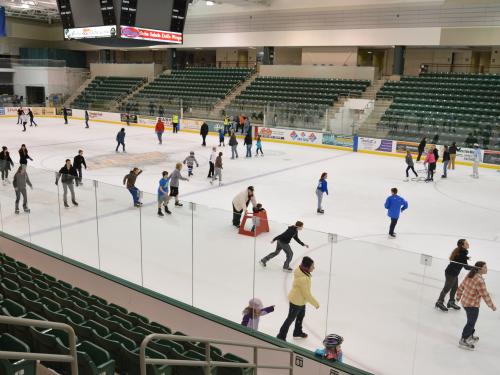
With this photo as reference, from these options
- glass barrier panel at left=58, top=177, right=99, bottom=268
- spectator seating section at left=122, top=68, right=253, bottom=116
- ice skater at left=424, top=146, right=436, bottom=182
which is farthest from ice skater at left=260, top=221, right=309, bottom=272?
spectator seating section at left=122, top=68, right=253, bottom=116

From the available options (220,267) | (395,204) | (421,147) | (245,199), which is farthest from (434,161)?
(220,267)

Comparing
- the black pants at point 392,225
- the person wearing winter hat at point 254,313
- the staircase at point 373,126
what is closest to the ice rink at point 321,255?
the black pants at point 392,225

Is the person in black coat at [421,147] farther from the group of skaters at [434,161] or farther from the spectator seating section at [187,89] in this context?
the spectator seating section at [187,89]

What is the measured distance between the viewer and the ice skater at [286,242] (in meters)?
7.07

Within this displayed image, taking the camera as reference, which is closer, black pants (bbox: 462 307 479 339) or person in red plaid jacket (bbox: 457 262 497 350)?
person in red plaid jacket (bbox: 457 262 497 350)

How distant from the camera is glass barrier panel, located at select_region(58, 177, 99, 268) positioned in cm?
870

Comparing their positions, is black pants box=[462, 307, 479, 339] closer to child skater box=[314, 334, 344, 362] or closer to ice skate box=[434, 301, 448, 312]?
ice skate box=[434, 301, 448, 312]

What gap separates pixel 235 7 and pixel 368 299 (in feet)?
118

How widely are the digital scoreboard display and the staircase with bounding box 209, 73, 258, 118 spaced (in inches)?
607

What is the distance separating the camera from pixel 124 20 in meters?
16.3

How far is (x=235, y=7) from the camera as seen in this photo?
127 ft

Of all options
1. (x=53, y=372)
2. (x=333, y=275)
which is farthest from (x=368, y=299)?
(x=53, y=372)

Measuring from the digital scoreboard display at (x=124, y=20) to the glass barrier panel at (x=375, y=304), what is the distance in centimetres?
1297

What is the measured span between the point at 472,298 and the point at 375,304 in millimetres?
1149
